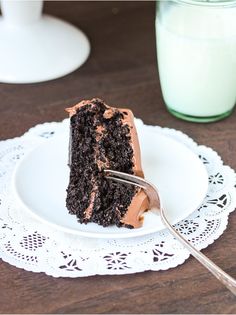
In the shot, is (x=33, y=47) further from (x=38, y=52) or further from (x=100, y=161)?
(x=100, y=161)

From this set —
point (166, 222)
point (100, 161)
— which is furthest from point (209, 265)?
point (100, 161)

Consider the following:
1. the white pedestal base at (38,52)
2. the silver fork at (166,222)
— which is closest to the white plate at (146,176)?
the silver fork at (166,222)

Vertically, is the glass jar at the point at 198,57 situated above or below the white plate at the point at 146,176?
above

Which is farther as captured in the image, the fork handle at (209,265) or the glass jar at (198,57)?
the glass jar at (198,57)

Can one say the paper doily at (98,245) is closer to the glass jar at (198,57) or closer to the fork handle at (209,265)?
the fork handle at (209,265)

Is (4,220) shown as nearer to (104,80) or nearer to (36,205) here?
(36,205)

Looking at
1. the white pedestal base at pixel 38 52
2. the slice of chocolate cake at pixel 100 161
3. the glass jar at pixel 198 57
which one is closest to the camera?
the slice of chocolate cake at pixel 100 161
